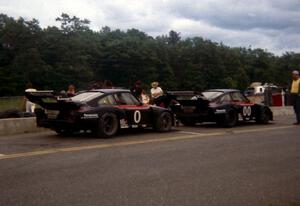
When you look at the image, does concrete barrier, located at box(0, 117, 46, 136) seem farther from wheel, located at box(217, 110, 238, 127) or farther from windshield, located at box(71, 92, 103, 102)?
wheel, located at box(217, 110, 238, 127)

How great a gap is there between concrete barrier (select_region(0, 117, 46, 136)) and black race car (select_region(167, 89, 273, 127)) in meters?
4.69

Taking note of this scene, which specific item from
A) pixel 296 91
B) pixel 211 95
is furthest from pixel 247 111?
pixel 296 91

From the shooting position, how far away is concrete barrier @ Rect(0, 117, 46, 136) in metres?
15.5

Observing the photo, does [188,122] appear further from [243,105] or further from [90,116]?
[90,116]

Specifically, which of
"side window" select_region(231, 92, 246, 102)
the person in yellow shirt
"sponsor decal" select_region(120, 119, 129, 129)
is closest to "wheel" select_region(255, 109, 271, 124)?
"side window" select_region(231, 92, 246, 102)

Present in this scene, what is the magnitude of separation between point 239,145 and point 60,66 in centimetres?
6805

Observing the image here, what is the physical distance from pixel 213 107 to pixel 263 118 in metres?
2.64

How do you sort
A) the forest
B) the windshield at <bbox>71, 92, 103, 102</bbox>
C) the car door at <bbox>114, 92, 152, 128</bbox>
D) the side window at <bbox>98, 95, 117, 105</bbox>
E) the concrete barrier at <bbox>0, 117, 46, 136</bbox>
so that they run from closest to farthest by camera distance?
the windshield at <bbox>71, 92, 103, 102</bbox> → the side window at <bbox>98, 95, 117, 105</bbox> → the car door at <bbox>114, 92, 152, 128</bbox> → the concrete barrier at <bbox>0, 117, 46, 136</bbox> → the forest

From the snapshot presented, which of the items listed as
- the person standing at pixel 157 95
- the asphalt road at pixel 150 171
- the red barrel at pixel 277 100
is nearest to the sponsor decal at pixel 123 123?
the asphalt road at pixel 150 171

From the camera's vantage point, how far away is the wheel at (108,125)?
13531 millimetres

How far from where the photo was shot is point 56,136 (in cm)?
1430

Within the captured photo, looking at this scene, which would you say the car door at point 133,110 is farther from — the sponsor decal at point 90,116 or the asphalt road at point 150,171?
the asphalt road at point 150,171

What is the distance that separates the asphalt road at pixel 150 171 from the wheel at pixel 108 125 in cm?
45

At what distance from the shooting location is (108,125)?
13898 millimetres
